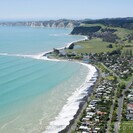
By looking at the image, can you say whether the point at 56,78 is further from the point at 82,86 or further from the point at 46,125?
the point at 46,125

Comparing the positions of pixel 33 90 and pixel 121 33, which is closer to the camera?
pixel 33 90

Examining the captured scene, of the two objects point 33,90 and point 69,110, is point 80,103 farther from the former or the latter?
point 33,90

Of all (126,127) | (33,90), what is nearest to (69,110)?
(126,127)

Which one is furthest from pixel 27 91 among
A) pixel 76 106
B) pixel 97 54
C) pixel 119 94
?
pixel 97 54

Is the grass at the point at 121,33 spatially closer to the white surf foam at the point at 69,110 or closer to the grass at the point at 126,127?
the white surf foam at the point at 69,110

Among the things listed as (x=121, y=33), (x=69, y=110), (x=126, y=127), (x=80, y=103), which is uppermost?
A: (x=121, y=33)

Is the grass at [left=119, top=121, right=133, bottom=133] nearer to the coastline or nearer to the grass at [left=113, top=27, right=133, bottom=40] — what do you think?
the coastline
